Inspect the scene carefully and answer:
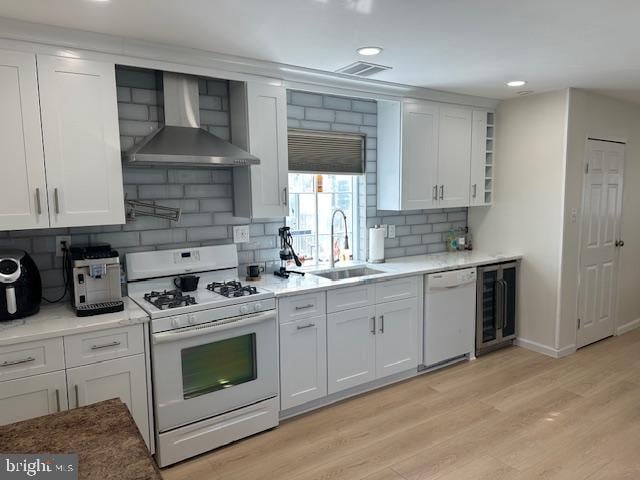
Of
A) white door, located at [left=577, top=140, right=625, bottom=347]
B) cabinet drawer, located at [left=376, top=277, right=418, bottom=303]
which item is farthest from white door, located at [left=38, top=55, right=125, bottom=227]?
white door, located at [left=577, top=140, right=625, bottom=347]

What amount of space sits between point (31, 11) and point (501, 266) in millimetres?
3897

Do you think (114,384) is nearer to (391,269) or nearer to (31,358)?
(31,358)

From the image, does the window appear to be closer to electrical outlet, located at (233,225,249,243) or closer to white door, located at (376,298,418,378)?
electrical outlet, located at (233,225,249,243)

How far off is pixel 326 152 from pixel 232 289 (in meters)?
1.50

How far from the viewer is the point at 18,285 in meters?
2.30

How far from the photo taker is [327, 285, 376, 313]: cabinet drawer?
314 centimetres

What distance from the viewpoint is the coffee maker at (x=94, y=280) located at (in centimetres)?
242

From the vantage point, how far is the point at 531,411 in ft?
10.3

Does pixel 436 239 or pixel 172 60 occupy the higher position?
pixel 172 60

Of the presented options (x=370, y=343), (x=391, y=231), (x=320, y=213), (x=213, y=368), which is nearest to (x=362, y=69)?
(x=320, y=213)

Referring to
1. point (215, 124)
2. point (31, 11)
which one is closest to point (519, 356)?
point (215, 124)

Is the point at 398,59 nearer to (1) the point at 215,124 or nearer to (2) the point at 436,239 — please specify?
(1) the point at 215,124

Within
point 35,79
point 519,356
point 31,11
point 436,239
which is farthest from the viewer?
point 436,239

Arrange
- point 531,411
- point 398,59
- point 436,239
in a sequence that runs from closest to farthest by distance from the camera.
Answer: point 398,59 → point 531,411 → point 436,239
